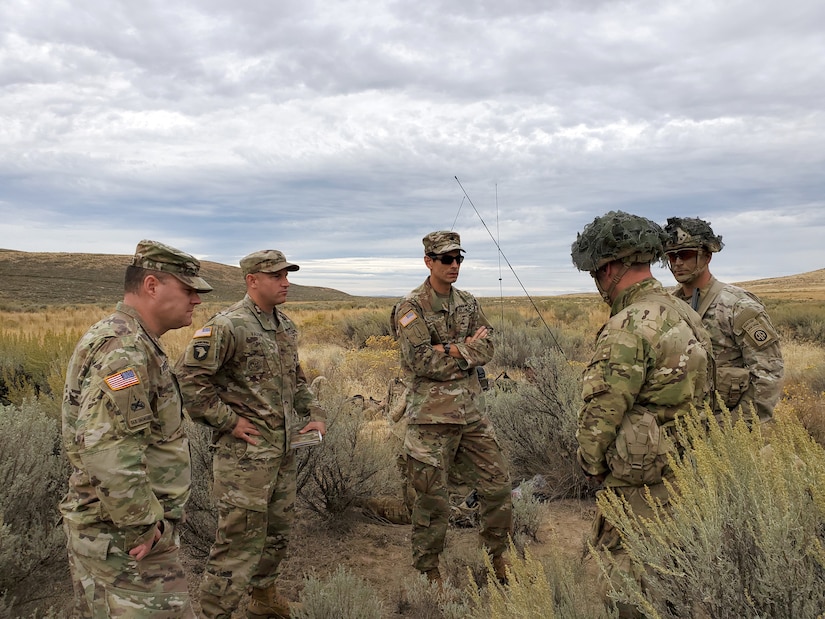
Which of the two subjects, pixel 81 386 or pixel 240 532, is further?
pixel 240 532

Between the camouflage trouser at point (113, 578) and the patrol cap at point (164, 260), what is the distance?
104 cm

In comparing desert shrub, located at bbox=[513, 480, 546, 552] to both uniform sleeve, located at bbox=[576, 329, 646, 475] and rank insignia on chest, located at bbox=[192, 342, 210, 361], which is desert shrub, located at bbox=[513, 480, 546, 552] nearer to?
uniform sleeve, located at bbox=[576, 329, 646, 475]

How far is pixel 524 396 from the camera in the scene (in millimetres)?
5938

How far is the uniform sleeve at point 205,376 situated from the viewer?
3.00m

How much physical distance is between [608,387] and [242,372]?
6.74ft

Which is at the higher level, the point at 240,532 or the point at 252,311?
the point at 252,311

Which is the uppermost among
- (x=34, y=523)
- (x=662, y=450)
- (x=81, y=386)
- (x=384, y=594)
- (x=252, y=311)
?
(x=252, y=311)

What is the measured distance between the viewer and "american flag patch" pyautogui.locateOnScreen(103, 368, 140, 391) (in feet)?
6.56

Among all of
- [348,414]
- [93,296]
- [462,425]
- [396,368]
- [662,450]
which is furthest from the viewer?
[93,296]

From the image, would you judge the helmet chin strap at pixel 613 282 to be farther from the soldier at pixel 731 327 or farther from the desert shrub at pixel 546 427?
the desert shrub at pixel 546 427

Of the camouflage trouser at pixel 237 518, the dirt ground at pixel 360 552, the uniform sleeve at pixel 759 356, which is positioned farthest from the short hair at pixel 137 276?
the uniform sleeve at pixel 759 356

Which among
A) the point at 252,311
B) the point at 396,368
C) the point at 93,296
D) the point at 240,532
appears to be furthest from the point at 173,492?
the point at 93,296

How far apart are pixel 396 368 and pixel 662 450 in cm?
830

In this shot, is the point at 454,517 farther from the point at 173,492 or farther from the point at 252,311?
the point at 173,492
